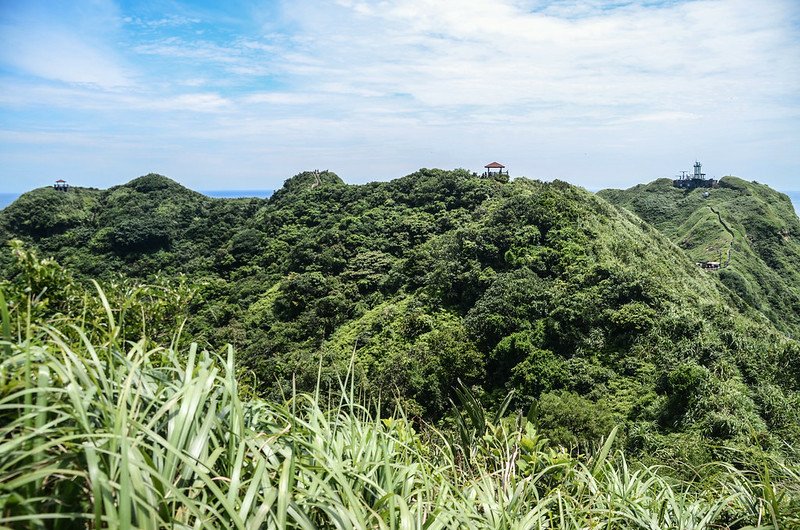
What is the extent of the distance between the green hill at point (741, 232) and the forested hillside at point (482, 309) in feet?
41.4

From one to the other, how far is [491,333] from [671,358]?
5.07 meters

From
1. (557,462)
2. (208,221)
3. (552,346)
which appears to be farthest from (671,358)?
(208,221)

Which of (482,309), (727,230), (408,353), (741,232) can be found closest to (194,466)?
(408,353)

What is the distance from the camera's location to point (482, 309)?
659 inches

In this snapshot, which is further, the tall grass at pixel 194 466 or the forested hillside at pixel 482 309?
the forested hillside at pixel 482 309

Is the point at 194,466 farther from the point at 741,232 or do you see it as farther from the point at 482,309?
the point at 741,232

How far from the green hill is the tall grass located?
3663cm

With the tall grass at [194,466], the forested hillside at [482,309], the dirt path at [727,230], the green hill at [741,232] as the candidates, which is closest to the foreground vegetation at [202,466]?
the tall grass at [194,466]

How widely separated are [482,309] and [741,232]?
133 feet

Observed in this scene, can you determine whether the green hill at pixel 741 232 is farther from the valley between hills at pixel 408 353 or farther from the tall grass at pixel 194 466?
the tall grass at pixel 194 466

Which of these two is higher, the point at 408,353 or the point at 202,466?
the point at 202,466

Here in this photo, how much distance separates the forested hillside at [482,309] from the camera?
38.2 ft

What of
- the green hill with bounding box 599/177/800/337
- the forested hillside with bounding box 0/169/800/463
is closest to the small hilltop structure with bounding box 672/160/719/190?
the green hill with bounding box 599/177/800/337

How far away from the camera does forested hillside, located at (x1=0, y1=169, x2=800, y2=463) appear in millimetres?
11648
